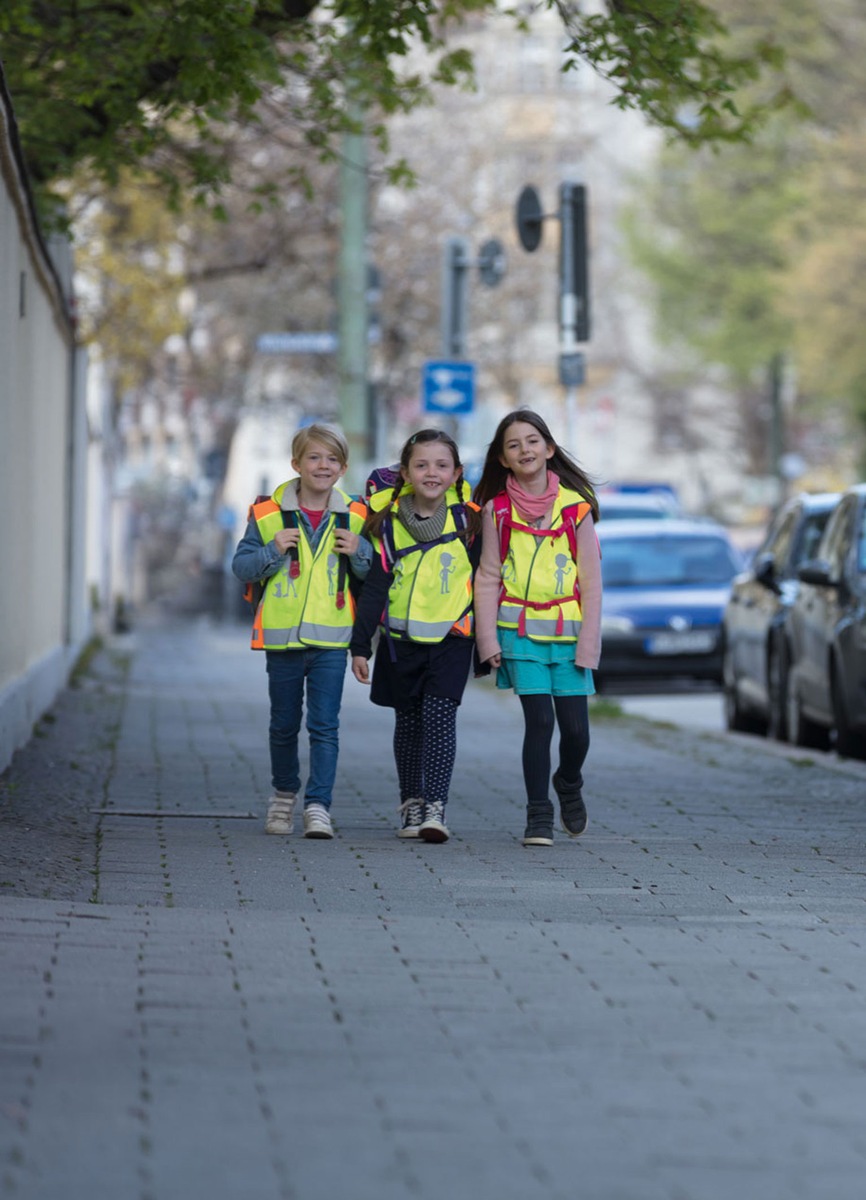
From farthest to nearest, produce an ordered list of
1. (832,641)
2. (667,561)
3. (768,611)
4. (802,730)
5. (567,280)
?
1. (667,561)
2. (567,280)
3. (768,611)
4. (802,730)
5. (832,641)

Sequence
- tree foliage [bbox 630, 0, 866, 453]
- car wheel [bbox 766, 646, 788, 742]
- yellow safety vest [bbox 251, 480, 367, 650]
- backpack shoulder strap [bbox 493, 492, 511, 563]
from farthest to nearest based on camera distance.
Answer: tree foliage [bbox 630, 0, 866, 453] < car wheel [bbox 766, 646, 788, 742] < yellow safety vest [bbox 251, 480, 367, 650] < backpack shoulder strap [bbox 493, 492, 511, 563]

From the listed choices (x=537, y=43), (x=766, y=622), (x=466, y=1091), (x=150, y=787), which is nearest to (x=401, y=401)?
(x=537, y=43)

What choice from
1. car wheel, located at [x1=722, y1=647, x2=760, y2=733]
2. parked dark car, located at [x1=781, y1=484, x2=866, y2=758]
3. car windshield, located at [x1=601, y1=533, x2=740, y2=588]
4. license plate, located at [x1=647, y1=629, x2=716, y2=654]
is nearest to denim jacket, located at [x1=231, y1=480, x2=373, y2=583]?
parked dark car, located at [x1=781, y1=484, x2=866, y2=758]

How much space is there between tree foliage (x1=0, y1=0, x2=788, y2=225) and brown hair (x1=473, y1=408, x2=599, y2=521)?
119 inches

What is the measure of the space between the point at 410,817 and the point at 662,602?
506 inches

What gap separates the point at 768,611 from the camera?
16.4 meters

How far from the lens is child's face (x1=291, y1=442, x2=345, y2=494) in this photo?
9.20 m

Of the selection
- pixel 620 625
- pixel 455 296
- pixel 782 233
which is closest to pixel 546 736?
pixel 620 625

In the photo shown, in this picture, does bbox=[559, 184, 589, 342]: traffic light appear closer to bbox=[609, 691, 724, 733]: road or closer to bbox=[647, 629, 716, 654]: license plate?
bbox=[609, 691, 724, 733]: road

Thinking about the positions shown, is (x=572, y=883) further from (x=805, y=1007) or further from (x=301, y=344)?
(x=301, y=344)

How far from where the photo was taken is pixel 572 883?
26.6 ft

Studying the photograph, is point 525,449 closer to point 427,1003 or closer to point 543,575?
point 543,575

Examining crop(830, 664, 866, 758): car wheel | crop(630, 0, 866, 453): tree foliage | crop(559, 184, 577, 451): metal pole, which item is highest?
crop(630, 0, 866, 453): tree foliage

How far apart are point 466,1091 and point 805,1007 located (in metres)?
1.26
